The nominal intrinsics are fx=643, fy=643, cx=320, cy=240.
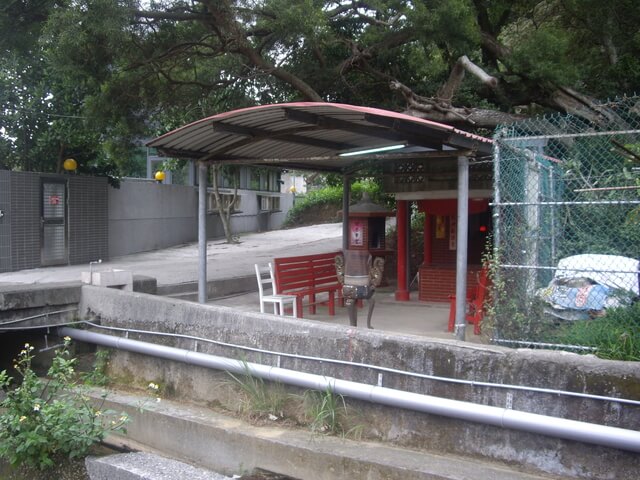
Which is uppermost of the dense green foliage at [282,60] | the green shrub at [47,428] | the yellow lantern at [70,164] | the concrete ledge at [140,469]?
the dense green foliage at [282,60]

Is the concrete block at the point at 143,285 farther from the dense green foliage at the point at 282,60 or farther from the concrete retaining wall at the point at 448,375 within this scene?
the dense green foliage at the point at 282,60

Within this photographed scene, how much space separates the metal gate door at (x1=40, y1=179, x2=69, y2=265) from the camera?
45.8 feet

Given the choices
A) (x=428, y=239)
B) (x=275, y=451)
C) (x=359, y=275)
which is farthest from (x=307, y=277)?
(x=275, y=451)

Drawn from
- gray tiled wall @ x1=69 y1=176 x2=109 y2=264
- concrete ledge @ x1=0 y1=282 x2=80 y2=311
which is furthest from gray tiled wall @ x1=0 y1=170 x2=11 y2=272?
concrete ledge @ x1=0 y1=282 x2=80 y2=311

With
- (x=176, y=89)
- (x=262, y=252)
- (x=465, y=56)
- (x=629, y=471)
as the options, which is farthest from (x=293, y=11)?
(x=262, y=252)

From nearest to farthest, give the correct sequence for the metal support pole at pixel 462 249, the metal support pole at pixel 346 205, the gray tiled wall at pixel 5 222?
the metal support pole at pixel 462 249
the metal support pole at pixel 346 205
the gray tiled wall at pixel 5 222

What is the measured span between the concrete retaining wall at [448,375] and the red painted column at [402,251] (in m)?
4.83

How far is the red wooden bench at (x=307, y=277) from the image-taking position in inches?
347

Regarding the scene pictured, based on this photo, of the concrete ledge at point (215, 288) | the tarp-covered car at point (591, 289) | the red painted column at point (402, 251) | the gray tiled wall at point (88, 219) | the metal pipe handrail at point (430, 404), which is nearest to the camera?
the metal pipe handrail at point (430, 404)

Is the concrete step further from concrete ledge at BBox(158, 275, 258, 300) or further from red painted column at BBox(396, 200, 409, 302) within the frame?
red painted column at BBox(396, 200, 409, 302)

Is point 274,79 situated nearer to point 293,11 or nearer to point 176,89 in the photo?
point 176,89

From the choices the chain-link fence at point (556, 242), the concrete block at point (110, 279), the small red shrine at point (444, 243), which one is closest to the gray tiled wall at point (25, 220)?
the concrete block at point (110, 279)

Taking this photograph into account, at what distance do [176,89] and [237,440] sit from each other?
9411 mm

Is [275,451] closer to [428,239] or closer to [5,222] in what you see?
[428,239]
